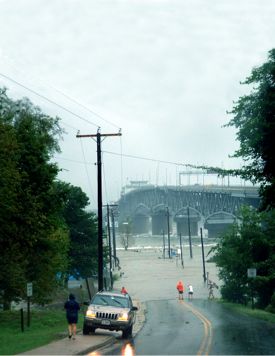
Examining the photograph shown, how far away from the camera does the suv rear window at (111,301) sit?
22703 mm

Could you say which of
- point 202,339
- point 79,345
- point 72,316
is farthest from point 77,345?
point 202,339

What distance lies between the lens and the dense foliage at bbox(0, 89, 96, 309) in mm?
22844

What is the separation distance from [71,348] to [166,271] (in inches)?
3761

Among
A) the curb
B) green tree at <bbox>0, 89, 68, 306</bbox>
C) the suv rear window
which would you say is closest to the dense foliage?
green tree at <bbox>0, 89, 68, 306</bbox>

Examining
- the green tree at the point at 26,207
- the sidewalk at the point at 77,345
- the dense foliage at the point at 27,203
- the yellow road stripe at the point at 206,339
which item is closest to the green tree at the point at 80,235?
the dense foliage at the point at 27,203

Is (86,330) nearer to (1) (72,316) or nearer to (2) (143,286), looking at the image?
(1) (72,316)

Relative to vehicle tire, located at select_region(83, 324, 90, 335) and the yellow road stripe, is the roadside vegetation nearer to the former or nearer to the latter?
the yellow road stripe

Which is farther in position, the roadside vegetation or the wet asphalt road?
the roadside vegetation

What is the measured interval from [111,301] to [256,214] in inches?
1059

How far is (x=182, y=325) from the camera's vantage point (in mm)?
26453

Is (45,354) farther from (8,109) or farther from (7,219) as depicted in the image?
→ (8,109)

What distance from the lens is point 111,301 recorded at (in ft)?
75.4

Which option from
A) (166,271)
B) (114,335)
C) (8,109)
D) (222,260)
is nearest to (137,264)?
(166,271)

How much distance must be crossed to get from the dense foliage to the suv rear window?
14.5 feet
